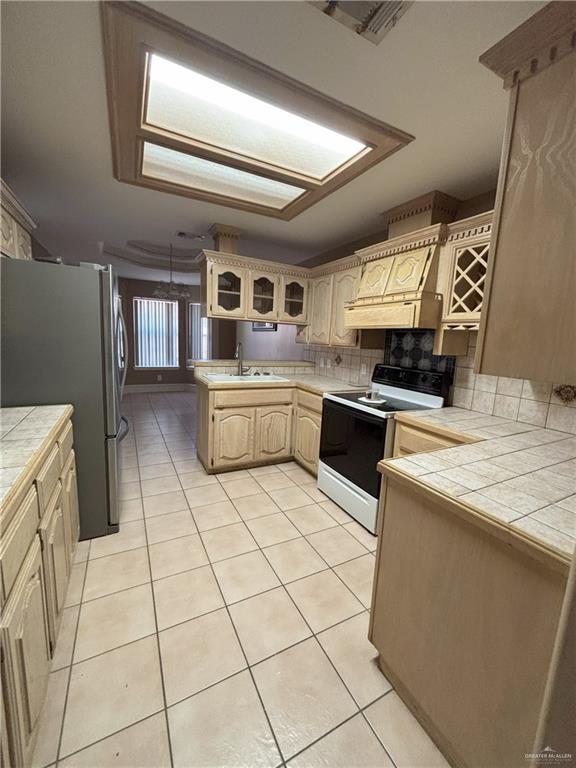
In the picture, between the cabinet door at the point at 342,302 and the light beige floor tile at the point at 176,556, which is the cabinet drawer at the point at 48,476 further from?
the cabinet door at the point at 342,302

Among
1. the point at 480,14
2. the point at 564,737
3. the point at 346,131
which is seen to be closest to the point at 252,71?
the point at 346,131

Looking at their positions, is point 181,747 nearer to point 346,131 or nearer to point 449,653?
point 449,653

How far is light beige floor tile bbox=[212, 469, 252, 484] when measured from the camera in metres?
2.93

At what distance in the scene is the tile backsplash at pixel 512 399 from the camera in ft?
5.67

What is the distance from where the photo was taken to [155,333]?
6859 mm

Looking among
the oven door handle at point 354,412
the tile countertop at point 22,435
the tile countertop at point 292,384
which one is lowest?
the oven door handle at point 354,412

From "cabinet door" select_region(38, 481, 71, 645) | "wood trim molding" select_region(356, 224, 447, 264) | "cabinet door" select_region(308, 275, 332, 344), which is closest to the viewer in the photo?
"cabinet door" select_region(38, 481, 71, 645)

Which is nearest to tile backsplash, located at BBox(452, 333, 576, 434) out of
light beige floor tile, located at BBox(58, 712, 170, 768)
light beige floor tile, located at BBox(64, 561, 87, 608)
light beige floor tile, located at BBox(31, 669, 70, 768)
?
light beige floor tile, located at BBox(58, 712, 170, 768)

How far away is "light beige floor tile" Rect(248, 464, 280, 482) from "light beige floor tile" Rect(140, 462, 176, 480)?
0.76 metres

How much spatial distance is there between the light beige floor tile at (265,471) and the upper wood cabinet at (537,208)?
2464 millimetres

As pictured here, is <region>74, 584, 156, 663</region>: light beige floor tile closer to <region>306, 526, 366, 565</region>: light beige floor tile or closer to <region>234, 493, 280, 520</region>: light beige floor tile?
<region>234, 493, 280, 520</region>: light beige floor tile

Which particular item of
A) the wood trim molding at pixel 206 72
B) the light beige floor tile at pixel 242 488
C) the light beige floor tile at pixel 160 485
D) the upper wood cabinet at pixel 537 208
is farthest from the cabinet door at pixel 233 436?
the upper wood cabinet at pixel 537 208

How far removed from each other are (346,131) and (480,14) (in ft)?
2.07

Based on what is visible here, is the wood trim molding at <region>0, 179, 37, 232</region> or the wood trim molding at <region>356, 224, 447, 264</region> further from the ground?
the wood trim molding at <region>0, 179, 37, 232</region>
